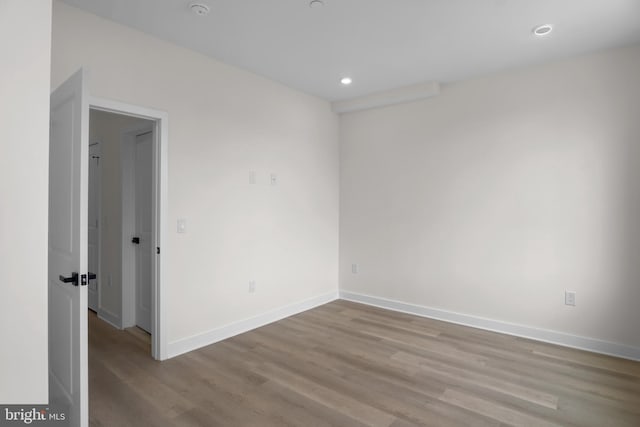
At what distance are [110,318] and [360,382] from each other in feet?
9.69

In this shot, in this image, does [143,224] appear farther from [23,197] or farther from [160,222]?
[23,197]

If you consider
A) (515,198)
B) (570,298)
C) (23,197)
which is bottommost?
(570,298)

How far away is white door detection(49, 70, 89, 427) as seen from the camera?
5.81ft

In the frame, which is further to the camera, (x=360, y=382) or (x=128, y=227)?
(x=128, y=227)

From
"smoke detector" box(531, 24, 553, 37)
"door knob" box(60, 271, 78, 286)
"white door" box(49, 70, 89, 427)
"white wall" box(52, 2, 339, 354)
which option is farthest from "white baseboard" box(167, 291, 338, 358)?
"smoke detector" box(531, 24, 553, 37)

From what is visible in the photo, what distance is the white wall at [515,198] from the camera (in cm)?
301

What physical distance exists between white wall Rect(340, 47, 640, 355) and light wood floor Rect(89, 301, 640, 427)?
0.51 metres

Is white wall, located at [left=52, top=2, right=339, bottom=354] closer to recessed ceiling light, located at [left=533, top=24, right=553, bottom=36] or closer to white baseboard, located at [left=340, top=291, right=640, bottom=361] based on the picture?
white baseboard, located at [left=340, top=291, right=640, bottom=361]

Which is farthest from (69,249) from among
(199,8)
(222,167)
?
(199,8)

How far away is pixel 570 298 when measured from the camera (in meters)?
3.23

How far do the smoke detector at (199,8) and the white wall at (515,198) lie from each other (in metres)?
2.55

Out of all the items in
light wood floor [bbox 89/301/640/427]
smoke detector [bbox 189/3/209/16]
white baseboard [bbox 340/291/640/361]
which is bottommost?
light wood floor [bbox 89/301/640/427]

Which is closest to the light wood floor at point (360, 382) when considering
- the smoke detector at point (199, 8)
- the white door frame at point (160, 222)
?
the white door frame at point (160, 222)

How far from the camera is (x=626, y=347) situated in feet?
9.75
